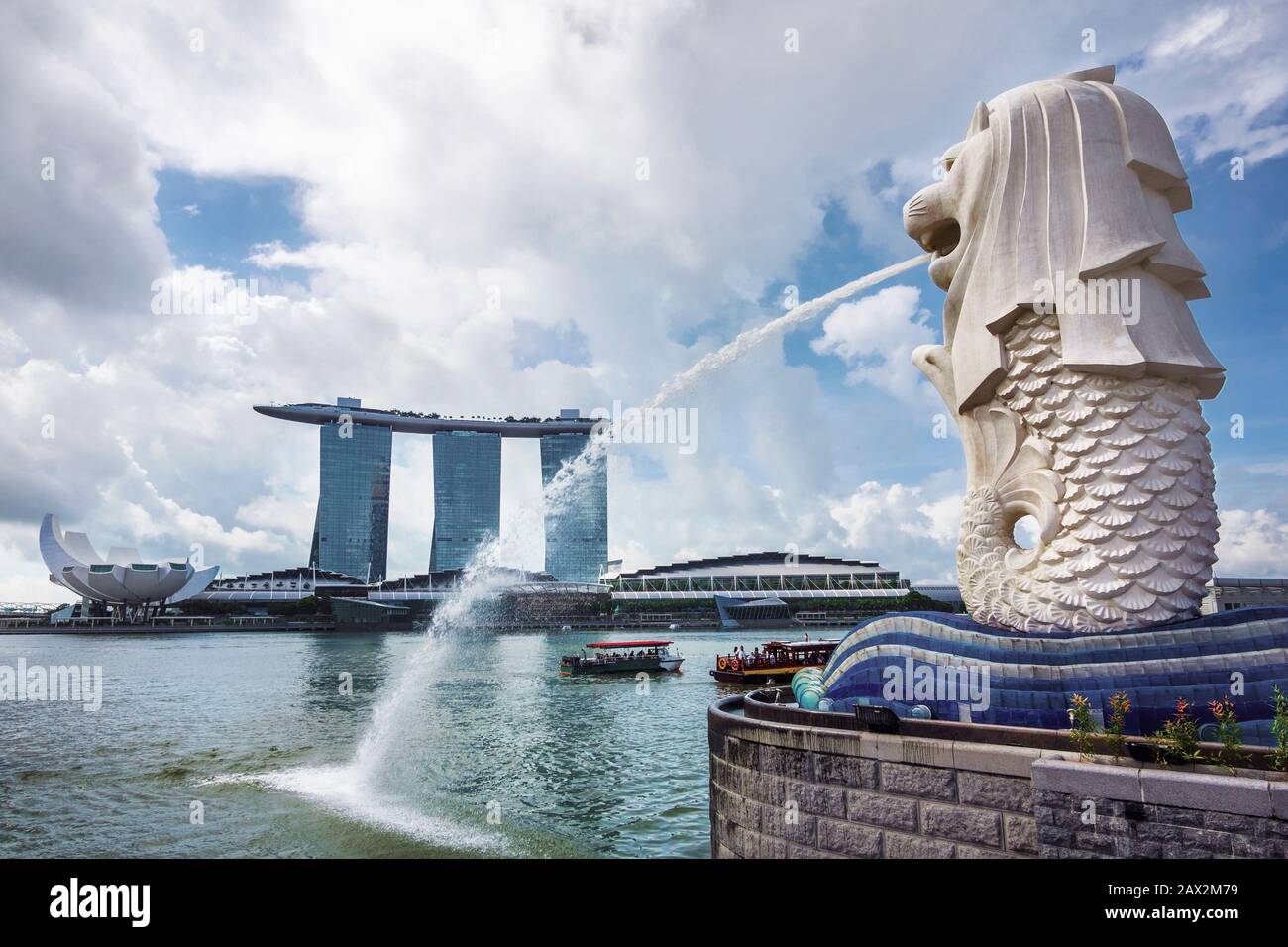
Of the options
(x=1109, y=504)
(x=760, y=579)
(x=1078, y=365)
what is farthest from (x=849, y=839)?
(x=760, y=579)

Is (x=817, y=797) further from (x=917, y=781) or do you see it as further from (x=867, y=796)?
(x=917, y=781)

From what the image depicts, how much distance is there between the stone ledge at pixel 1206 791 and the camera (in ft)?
19.5

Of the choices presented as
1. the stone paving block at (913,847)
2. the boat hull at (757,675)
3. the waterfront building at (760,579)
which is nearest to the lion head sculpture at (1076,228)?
the stone paving block at (913,847)

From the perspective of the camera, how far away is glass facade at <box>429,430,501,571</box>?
493 feet

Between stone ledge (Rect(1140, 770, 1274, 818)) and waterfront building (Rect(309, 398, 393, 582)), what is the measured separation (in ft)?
487

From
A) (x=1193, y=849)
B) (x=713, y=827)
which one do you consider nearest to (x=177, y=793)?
(x=713, y=827)

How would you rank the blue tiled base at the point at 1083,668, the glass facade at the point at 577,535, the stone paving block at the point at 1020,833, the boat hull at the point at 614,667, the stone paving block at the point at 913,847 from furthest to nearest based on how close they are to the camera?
the glass facade at the point at 577,535 < the boat hull at the point at 614,667 < the blue tiled base at the point at 1083,668 < the stone paving block at the point at 913,847 < the stone paving block at the point at 1020,833

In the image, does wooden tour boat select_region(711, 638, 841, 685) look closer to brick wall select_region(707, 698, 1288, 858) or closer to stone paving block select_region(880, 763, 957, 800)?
brick wall select_region(707, 698, 1288, 858)

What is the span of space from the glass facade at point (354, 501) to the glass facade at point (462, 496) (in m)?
9.40

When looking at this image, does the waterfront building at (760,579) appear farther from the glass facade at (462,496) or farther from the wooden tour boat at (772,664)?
the wooden tour boat at (772,664)

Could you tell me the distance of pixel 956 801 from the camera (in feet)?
25.6

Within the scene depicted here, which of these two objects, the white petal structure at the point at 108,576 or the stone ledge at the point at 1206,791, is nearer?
the stone ledge at the point at 1206,791
